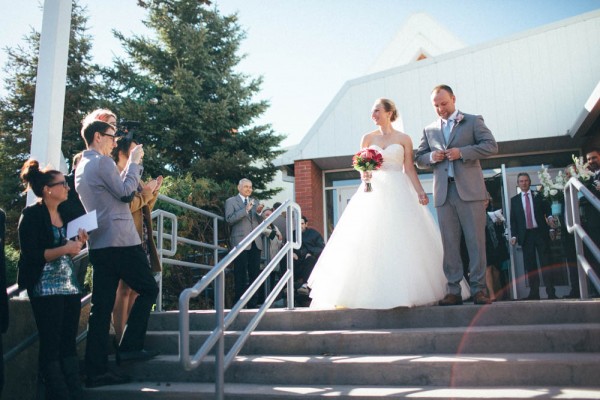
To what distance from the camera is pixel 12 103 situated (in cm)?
1833

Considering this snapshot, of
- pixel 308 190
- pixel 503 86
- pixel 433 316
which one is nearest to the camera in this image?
pixel 433 316

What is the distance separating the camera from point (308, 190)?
1110cm

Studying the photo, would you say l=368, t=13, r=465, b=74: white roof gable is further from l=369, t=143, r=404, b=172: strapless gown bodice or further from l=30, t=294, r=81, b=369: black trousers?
l=30, t=294, r=81, b=369: black trousers

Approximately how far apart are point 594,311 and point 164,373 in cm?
353

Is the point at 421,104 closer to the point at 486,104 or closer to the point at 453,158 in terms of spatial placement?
the point at 486,104

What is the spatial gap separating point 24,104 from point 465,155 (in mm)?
17944

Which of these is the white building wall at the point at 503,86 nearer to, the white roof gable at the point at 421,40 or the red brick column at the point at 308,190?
the red brick column at the point at 308,190

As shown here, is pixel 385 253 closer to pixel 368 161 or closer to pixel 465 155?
pixel 368 161

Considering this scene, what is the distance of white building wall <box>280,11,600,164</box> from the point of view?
9.42m

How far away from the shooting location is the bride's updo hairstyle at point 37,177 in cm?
376

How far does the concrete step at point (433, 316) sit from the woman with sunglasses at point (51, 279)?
4.83 ft

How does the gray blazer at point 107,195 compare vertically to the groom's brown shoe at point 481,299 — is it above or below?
above

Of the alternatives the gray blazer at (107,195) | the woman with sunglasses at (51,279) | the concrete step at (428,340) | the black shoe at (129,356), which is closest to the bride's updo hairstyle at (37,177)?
the woman with sunglasses at (51,279)

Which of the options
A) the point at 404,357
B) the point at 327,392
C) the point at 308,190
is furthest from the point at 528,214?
the point at 327,392
